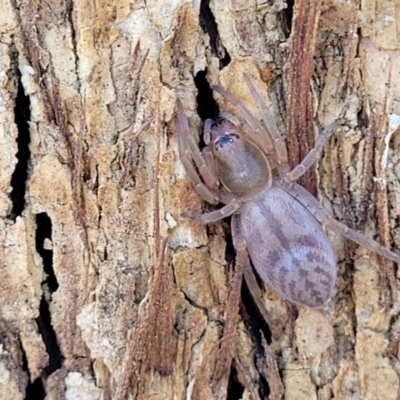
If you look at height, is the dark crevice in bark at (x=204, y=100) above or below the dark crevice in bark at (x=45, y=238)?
above

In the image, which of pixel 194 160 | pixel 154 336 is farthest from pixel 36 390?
pixel 194 160

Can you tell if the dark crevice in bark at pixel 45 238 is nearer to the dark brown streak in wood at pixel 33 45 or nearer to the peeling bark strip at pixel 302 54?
the dark brown streak in wood at pixel 33 45

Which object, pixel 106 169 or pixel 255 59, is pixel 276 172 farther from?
pixel 106 169

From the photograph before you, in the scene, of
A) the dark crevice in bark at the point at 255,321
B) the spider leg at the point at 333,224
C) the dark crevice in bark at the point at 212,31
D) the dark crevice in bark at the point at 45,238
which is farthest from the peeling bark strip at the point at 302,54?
the dark crevice in bark at the point at 45,238

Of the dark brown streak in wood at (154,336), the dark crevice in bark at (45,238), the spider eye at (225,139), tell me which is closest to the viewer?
the dark brown streak in wood at (154,336)

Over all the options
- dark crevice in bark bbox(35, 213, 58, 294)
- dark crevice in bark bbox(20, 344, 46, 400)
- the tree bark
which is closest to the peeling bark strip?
the tree bark

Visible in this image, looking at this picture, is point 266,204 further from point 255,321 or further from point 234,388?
point 234,388

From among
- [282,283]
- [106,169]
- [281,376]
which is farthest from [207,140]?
[281,376]
